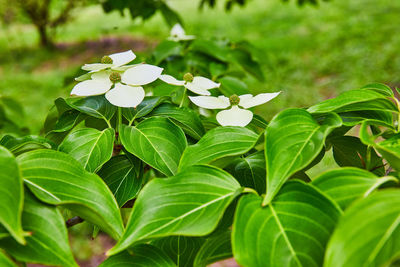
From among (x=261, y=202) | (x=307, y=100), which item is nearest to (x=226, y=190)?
(x=261, y=202)

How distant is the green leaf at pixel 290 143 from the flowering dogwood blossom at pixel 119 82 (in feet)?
0.78

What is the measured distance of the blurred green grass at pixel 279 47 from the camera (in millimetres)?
4199

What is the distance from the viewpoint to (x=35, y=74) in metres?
5.73

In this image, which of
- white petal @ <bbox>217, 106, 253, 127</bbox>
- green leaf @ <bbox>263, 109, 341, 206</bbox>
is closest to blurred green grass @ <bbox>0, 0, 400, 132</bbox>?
white petal @ <bbox>217, 106, 253, 127</bbox>

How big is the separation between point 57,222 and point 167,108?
0.33 meters

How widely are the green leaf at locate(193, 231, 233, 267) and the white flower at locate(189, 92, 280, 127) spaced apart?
198 mm

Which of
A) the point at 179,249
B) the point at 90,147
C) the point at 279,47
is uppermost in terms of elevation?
the point at 90,147

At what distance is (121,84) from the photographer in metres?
0.67

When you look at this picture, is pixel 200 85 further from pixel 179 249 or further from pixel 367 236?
pixel 367 236

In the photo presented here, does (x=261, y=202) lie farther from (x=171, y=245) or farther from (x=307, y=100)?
(x=307, y=100)

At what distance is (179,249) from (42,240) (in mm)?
224

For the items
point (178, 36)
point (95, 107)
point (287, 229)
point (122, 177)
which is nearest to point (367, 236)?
point (287, 229)

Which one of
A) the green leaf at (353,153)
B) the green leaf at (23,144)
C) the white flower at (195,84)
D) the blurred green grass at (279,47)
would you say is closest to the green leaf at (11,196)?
the green leaf at (23,144)

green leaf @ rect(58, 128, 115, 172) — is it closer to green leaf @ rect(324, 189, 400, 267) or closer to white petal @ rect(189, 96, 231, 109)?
white petal @ rect(189, 96, 231, 109)
